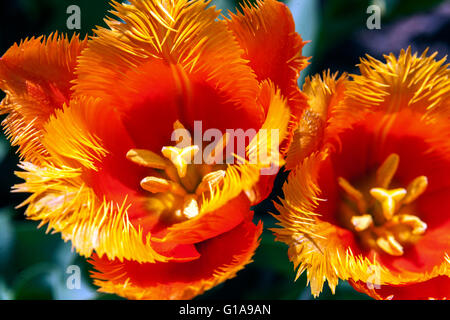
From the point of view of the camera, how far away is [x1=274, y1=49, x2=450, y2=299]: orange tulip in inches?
52.6

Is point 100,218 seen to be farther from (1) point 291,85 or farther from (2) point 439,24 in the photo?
(2) point 439,24

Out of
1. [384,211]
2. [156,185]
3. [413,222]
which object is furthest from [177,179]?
[413,222]

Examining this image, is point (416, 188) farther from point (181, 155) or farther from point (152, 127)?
point (152, 127)

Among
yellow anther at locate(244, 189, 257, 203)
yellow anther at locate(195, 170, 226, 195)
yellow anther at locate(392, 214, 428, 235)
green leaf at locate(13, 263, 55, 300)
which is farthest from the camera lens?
green leaf at locate(13, 263, 55, 300)

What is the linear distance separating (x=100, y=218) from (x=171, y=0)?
0.62m

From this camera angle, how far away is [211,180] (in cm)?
152

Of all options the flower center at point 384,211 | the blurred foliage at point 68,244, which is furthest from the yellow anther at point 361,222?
the blurred foliage at point 68,244

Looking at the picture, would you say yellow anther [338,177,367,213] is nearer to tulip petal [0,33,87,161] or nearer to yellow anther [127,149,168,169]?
yellow anther [127,149,168,169]

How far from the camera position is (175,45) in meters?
1.41

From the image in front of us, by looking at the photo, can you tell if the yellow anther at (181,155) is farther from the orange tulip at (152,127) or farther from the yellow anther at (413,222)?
the yellow anther at (413,222)

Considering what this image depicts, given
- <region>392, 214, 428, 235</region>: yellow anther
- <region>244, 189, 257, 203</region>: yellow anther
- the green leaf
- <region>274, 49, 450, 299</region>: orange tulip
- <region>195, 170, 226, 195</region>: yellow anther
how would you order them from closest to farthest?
<region>244, 189, 257, 203</region>: yellow anther → <region>274, 49, 450, 299</region>: orange tulip → <region>195, 170, 226, 195</region>: yellow anther → <region>392, 214, 428, 235</region>: yellow anther → the green leaf

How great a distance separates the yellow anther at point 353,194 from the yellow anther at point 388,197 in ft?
0.14

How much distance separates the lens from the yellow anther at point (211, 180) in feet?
4.95

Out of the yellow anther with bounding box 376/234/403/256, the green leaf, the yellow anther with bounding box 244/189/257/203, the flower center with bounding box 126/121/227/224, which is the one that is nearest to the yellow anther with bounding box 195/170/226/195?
the flower center with bounding box 126/121/227/224
